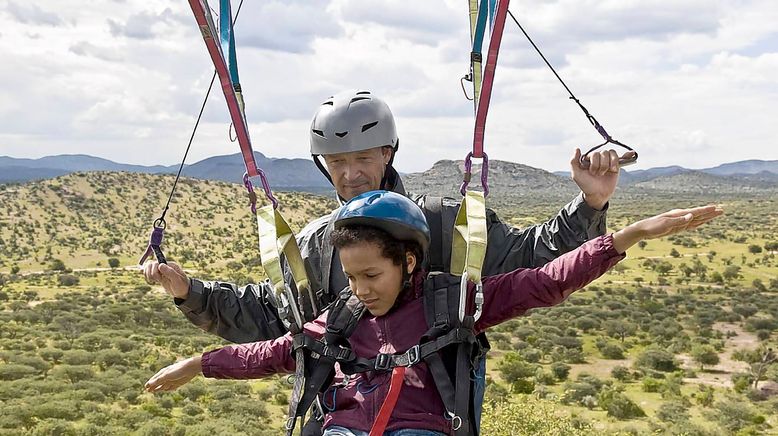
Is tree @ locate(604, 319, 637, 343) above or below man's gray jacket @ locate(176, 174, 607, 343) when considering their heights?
below

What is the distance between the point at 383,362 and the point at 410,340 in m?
0.20

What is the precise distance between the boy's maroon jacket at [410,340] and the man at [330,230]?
19.3 inches

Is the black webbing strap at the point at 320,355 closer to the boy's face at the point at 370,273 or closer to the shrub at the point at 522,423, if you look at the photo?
the boy's face at the point at 370,273

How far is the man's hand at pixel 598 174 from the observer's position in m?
4.18

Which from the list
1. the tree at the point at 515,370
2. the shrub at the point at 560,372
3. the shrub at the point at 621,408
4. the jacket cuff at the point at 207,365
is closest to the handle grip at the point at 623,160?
the jacket cuff at the point at 207,365

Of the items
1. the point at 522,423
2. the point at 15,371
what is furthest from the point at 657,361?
the point at 15,371

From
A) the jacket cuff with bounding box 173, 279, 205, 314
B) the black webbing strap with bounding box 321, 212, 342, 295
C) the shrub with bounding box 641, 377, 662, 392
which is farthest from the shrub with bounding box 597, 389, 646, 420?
the jacket cuff with bounding box 173, 279, 205, 314

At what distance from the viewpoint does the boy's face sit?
3795 millimetres

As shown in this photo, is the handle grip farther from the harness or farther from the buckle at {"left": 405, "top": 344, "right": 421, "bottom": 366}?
the buckle at {"left": 405, "top": 344, "right": 421, "bottom": 366}

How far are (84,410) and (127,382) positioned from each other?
4910 millimetres

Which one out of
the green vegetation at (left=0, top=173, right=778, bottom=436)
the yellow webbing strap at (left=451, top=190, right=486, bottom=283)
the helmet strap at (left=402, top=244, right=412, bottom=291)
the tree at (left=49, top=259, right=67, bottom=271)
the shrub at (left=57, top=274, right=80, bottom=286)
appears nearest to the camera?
the yellow webbing strap at (left=451, top=190, right=486, bottom=283)

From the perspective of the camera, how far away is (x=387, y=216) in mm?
3826

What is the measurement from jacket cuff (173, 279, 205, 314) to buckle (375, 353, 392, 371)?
4.85 ft

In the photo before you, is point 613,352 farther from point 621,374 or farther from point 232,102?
point 232,102
